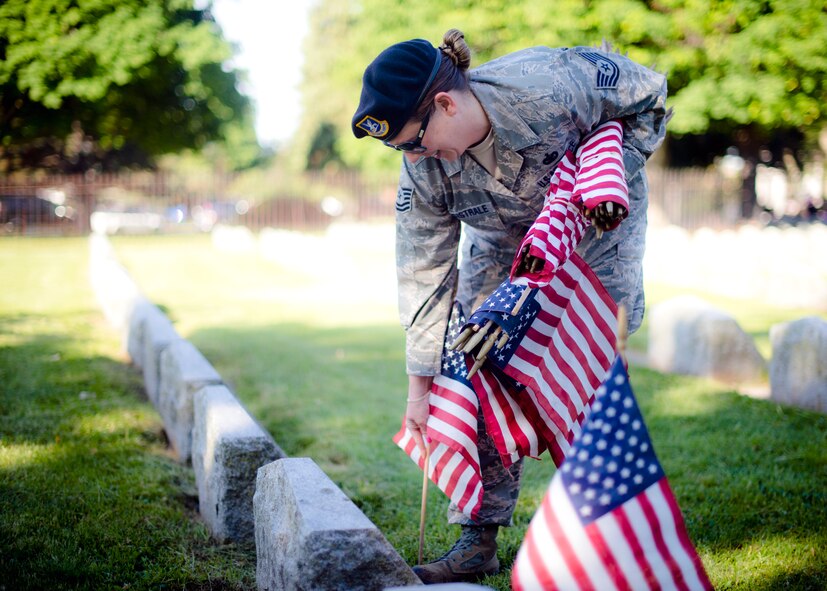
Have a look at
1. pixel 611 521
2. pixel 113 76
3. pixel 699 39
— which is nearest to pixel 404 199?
pixel 611 521

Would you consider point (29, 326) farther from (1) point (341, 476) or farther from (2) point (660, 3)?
(2) point (660, 3)

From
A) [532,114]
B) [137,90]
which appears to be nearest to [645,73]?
[532,114]

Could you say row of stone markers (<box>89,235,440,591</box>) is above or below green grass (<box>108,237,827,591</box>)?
above

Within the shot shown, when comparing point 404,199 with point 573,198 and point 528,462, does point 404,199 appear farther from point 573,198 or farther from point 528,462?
point 528,462

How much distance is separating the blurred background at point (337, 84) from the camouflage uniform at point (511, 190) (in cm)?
1454

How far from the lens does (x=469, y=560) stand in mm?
2924

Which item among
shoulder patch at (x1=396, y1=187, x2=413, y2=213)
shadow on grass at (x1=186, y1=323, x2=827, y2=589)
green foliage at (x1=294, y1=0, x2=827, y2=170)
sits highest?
green foliage at (x1=294, y1=0, x2=827, y2=170)

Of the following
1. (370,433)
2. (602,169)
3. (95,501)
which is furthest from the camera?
(370,433)

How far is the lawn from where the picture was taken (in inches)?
124

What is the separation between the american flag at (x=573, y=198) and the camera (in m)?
2.25

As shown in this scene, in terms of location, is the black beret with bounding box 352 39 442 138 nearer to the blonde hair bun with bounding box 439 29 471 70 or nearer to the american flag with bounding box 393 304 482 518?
the blonde hair bun with bounding box 439 29 471 70

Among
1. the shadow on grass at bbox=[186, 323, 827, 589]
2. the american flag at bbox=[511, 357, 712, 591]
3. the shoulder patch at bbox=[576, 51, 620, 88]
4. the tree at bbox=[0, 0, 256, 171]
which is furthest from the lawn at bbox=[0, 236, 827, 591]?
the tree at bbox=[0, 0, 256, 171]

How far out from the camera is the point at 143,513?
3326mm

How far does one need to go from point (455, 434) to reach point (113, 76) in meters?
22.8
